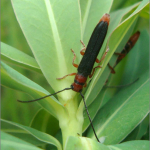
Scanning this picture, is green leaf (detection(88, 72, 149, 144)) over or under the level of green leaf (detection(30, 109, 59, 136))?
over

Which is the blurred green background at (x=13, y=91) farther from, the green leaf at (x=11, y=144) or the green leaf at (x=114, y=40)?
the green leaf at (x=11, y=144)

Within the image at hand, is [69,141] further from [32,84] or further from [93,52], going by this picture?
[93,52]

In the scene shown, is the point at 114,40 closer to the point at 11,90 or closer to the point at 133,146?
the point at 133,146

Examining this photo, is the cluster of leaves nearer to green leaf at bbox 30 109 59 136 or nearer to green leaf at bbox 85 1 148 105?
green leaf at bbox 85 1 148 105

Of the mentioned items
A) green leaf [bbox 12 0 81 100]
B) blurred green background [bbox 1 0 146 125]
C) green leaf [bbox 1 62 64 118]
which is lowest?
blurred green background [bbox 1 0 146 125]

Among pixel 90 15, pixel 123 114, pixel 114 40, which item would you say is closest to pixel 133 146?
pixel 123 114

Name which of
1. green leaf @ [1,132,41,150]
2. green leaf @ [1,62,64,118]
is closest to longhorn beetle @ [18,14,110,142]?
green leaf @ [1,62,64,118]
